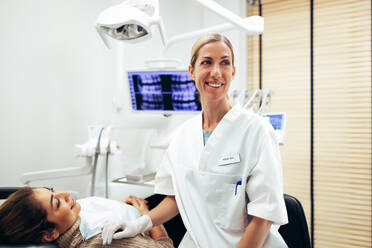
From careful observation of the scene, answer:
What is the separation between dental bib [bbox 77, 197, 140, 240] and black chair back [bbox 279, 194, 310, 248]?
660mm

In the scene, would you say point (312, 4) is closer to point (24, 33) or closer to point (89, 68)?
point (89, 68)

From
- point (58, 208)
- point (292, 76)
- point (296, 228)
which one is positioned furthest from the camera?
point (292, 76)

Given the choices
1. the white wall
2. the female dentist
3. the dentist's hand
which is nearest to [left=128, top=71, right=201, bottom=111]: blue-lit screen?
the white wall

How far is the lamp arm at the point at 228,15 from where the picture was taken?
1257 millimetres

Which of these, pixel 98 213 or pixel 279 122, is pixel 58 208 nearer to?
pixel 98 213

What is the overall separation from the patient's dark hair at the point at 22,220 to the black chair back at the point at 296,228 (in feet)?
3.00

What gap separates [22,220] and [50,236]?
0.39 ft

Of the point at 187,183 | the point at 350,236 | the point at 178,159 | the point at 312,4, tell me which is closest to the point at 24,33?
the point at 178,159

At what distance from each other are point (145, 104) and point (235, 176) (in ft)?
3.35

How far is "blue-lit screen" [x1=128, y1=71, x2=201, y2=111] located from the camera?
5.77 ft

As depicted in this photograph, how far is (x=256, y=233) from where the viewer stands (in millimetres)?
915

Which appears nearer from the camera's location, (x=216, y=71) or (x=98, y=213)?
(x=216, y=71)

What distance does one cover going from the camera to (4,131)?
62.4 inches

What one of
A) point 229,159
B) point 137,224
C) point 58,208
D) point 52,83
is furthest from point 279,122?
point 52,83
